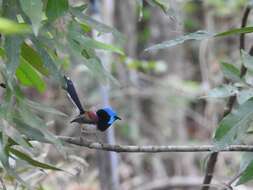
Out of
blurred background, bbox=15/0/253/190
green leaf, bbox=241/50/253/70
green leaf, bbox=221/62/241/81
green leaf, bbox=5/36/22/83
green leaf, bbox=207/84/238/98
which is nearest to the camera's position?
green leaf, bbox=5/36/22/83

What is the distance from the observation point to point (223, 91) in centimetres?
196

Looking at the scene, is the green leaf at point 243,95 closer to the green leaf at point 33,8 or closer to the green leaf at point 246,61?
the green leaf at point 246,61

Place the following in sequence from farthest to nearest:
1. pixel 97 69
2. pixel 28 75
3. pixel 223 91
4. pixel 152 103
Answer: pixel 152 103
pixel 223 91
pixel 28 75
pixel 97 69

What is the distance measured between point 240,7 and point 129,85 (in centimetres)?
155

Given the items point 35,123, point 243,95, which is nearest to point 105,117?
point 35,123

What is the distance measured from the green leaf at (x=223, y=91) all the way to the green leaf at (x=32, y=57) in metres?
0.57

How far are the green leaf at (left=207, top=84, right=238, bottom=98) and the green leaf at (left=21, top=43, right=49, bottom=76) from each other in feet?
1.86

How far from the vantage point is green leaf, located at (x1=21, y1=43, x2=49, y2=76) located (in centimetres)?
156

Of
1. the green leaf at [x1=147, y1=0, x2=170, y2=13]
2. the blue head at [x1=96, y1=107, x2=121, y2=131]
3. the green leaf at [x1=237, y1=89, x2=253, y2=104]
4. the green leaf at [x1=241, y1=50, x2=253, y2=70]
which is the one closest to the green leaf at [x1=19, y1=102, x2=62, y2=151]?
the blue head at [x1=96, y1=107, x2=121, y2=131]

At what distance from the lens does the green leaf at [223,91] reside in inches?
75.4

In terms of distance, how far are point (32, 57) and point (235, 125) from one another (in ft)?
1.80

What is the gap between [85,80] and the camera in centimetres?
536

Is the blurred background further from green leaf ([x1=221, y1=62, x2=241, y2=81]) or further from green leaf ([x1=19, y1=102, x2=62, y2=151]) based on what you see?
green leaf ([x1=19, y1=102, x2=62, y2=151])

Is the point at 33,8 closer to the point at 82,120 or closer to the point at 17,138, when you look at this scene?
the point at 17,138
